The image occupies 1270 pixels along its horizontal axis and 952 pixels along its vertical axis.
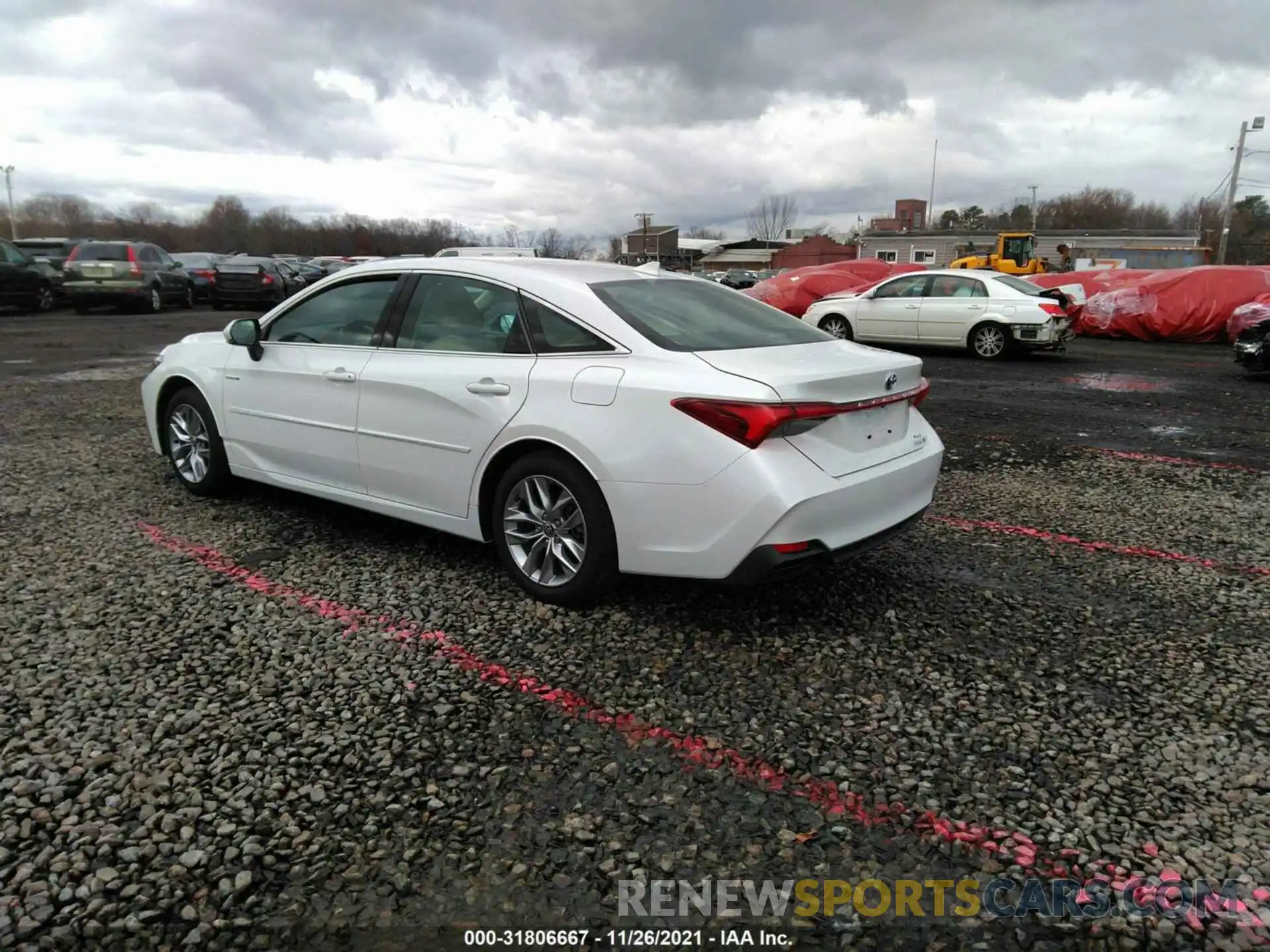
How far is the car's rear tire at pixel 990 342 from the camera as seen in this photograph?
14.4 metres

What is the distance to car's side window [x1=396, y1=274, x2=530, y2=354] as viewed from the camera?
158 inches

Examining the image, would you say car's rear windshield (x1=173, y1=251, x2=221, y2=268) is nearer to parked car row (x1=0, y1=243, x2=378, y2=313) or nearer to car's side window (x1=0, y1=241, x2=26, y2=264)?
parked car row (x1=0, y1=243, x2=378, y2=313)

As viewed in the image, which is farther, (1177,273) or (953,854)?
(1177,273)

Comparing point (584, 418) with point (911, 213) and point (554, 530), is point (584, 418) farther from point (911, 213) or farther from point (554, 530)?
point (911, 213)

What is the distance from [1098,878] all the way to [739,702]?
4.00ft

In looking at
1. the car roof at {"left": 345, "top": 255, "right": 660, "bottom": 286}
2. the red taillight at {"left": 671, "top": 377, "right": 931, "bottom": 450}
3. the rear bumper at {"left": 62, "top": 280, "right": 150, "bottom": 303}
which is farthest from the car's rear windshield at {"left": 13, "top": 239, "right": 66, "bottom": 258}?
the red taillight at {"left": 671, "top": 377, "right": 931, "bottom": 450}

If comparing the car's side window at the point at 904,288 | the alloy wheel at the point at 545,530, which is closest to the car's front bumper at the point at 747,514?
the alloy wheel at the point at 545,530

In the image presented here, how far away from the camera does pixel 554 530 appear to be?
149 inches

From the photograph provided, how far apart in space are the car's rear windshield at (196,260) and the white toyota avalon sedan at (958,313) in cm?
2032

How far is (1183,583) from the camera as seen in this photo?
425 centimetres

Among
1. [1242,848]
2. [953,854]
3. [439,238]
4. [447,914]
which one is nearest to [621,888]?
[447,914]

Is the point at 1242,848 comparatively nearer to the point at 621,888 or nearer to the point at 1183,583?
the point at 621,888

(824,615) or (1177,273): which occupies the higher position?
(1177,273)

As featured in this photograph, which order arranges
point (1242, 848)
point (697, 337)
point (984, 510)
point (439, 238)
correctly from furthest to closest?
point (439, 238) < point (984, 510) < point (697, 337) < point (1242, 848)
